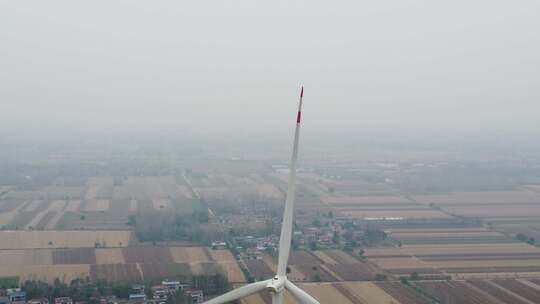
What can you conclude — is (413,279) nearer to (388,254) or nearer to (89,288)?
(388,254)

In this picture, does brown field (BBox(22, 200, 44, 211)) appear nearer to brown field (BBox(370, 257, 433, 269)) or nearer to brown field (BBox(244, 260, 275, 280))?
brown field (BBox(244, 260, 275, 280))

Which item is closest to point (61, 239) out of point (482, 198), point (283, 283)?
point (283, 283)

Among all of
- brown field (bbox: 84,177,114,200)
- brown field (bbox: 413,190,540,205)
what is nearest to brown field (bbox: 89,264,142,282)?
brown field (bbox: 84,177,114,200)

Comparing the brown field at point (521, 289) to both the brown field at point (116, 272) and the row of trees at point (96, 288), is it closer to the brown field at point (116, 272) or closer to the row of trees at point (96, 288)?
the row of trees at point (96, 288)

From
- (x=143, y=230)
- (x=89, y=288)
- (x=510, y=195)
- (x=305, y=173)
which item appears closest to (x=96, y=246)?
(x=143, y=230)

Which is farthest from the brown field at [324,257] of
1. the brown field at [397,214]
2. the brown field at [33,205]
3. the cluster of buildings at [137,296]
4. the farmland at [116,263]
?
the brown field at [33,205]
